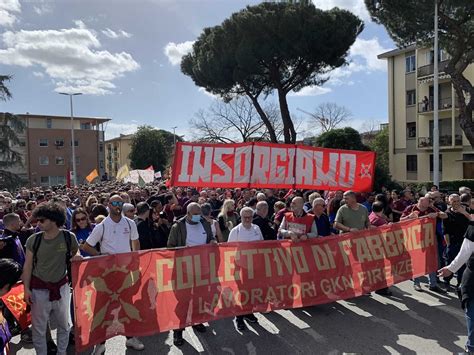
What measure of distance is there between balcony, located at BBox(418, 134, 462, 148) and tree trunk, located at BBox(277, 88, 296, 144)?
12.3m

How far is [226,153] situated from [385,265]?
4143mm

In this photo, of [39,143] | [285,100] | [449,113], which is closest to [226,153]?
[285,100]

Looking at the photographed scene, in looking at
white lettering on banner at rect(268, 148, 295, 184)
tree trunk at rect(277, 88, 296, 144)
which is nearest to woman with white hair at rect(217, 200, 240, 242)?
white lettering on banner at rect(268, 148, 295, 184)

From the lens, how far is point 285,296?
18.3 ft

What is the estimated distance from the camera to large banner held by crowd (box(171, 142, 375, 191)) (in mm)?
8889

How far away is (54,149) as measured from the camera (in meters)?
57.7

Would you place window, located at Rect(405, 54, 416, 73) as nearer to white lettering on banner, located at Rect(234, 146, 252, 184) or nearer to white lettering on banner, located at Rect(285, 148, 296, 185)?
white lettering on banner, located at Rect(285, 148, 296, 185)

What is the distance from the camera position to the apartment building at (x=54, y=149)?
2211 inches

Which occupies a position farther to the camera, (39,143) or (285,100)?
(39,143)

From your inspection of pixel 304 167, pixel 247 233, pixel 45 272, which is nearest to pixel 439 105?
pixel 304 167

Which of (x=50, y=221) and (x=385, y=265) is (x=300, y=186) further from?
(x=50, y=221)

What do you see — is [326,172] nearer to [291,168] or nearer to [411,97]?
[291,168]

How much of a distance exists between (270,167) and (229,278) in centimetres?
426

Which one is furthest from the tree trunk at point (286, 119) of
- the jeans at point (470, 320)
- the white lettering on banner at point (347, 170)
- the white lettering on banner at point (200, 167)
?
the jeans at point (470, 320)
